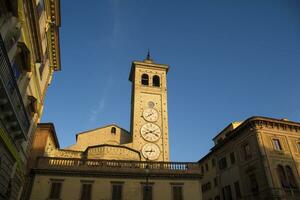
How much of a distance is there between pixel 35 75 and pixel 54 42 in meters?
4.51

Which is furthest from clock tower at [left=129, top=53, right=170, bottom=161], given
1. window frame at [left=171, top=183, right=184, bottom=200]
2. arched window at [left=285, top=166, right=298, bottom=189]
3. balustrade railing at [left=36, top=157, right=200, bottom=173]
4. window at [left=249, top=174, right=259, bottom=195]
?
arched window at [left=285, top=166, right=298, bottom=189]

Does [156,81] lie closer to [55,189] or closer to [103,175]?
[103,175]

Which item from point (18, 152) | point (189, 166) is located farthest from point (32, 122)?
point (189, 166)

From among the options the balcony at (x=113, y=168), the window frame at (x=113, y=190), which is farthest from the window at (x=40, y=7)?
the window frame at (x=113, y=190)

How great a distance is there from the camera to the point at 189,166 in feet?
83.9

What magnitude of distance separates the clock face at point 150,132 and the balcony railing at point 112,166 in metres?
10.2

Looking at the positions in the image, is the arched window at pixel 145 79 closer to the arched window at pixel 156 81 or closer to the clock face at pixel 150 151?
the arched window at pixel 156 81

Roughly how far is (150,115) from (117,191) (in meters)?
16.2

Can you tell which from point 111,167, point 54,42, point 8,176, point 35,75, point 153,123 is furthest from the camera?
point 153,123

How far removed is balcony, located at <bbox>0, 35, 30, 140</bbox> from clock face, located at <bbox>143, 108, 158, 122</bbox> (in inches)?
923

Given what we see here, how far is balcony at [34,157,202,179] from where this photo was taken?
77.3 feet

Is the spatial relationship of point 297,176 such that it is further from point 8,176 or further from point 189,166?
point 8,176

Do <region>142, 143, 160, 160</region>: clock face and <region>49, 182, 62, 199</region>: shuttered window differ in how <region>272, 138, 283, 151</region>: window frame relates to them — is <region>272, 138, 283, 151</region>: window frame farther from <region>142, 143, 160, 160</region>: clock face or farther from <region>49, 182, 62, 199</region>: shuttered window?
<region>49, 182, 62, 199</region>: shuttered window

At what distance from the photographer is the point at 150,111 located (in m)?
38.5
